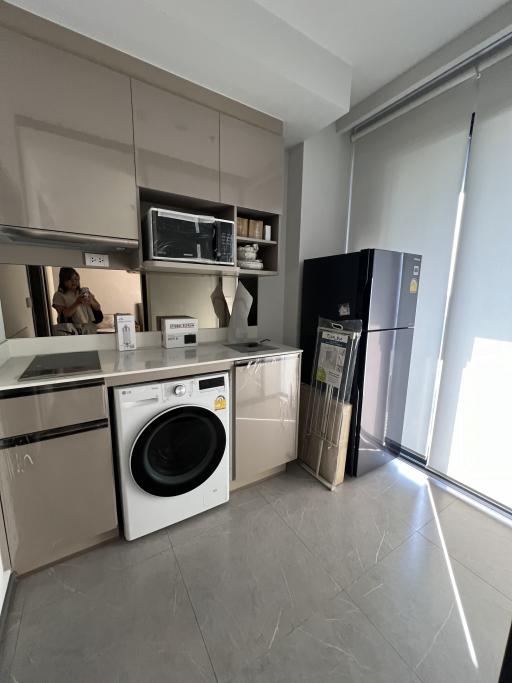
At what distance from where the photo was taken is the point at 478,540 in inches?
63.9

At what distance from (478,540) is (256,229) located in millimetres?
2412

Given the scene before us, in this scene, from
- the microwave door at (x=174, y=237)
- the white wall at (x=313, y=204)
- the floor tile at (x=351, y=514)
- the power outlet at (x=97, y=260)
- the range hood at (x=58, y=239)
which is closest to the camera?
the range hood at (x=58, y=239)

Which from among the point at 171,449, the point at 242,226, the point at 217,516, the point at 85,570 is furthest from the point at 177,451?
the point at 242,226

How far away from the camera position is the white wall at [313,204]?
233cm

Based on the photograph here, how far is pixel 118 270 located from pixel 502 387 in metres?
2.61

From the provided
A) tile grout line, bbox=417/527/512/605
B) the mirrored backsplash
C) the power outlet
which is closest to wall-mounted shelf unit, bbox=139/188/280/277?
the mirrored backsplash

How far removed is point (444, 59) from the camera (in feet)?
5.63

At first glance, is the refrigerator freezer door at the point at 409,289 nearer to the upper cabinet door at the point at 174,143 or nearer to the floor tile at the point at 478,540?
the floor tile at the point at 478,540

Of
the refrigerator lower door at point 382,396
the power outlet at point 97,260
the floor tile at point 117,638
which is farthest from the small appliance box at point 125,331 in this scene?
the refrigerator lower door at point 382,396

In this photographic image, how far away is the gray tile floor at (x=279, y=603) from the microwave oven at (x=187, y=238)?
64.5 inches

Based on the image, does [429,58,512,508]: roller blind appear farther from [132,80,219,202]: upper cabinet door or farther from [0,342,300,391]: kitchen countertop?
[132,80,219,202]: upper cabinet door

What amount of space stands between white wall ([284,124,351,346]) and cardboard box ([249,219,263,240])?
0.43 m

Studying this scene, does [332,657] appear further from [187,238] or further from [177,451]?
[187,238]

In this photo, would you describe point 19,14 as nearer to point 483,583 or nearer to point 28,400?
point 28,400
